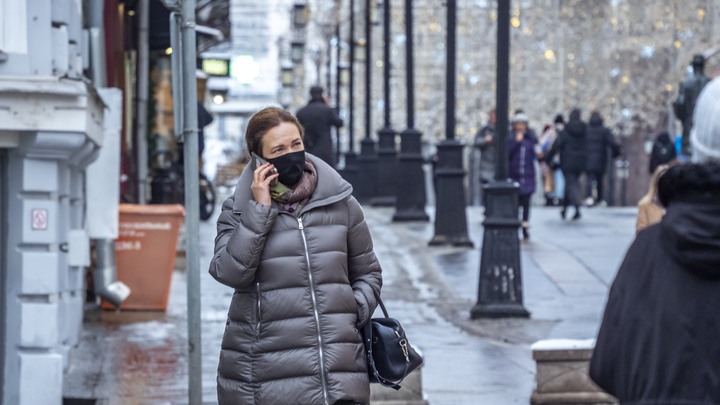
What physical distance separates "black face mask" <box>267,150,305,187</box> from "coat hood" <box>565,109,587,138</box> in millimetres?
15951

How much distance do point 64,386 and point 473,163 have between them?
91.3 ft

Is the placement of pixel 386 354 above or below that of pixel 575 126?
below

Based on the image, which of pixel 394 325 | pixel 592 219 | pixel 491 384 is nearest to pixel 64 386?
pixel 491 384

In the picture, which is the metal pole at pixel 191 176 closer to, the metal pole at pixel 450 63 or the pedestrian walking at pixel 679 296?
the pedestrian walking at pixel 679 296

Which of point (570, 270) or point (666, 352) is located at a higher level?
point (666, 352)

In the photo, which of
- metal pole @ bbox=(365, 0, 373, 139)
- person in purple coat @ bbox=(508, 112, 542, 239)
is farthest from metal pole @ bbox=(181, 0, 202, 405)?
metal pole @ bbox=(365, 0, 373, 139)

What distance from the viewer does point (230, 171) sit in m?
44.1

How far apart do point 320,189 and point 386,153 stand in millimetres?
16680

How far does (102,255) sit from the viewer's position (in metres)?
9.59

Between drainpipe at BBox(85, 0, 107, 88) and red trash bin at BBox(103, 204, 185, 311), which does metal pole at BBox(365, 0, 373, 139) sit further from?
drainpipe at BBox(85, 0, 107, 88)

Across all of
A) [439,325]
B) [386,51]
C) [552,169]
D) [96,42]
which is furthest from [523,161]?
[96,42]

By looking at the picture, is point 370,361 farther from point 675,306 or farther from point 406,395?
point 406,395

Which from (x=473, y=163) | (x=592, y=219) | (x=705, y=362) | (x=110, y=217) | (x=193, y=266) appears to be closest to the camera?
(x=705, y=362)

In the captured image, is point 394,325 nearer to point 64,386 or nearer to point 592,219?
point 64,386
